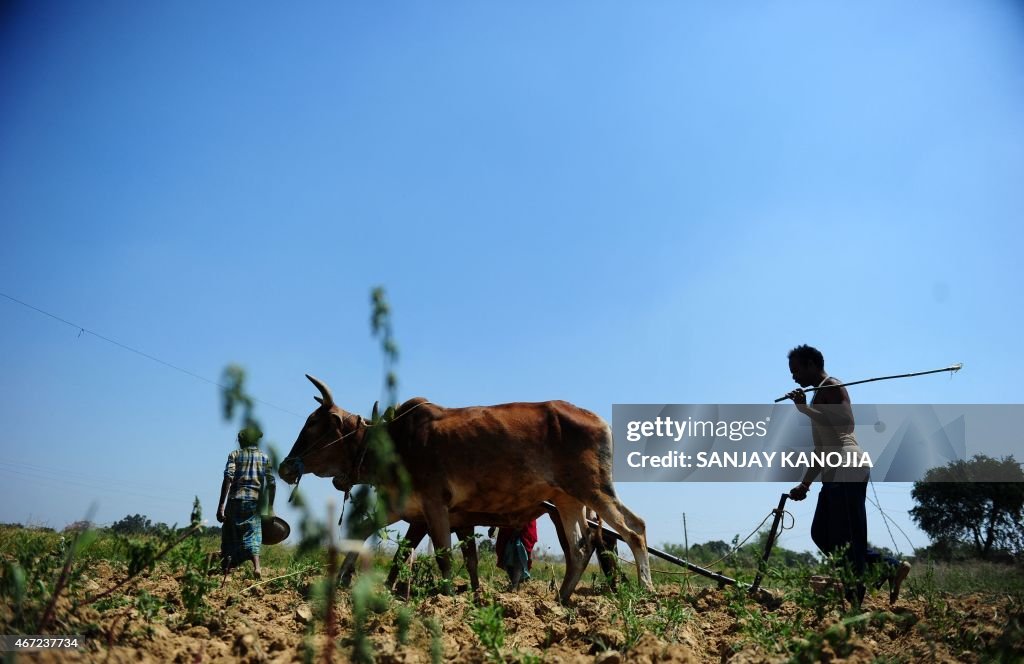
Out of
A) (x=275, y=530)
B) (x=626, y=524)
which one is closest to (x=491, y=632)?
(x=626, y=524)

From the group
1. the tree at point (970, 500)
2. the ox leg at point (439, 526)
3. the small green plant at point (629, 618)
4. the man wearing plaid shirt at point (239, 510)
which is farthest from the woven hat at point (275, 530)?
the tree at point (970, 500)

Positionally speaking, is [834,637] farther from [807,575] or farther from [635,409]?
[635,409]

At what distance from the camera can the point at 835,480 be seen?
21.5ft

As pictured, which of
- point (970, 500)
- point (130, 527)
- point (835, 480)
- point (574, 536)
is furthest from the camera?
point (970, 500)

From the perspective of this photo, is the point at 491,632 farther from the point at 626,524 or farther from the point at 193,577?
the point at 626,524

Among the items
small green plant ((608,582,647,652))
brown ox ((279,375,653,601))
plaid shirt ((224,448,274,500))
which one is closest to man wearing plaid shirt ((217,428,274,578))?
plaid shirt ((224,448,274,500))

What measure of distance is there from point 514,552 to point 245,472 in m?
3.32

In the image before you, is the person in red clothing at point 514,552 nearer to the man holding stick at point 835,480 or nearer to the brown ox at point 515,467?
the brown ox at point 515,467

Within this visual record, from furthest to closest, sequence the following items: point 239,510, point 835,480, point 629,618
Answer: point 239,510
point 835,480
point 629,618

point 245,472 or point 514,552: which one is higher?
point 245,472

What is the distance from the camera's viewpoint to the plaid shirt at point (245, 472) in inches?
330

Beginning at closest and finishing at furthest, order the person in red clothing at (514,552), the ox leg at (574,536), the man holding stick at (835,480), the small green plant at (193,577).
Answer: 1. the small green plant at (193,577)
2. the man holding stick at (835,480)
3. the ox leg at (574,536)
4. the person in red clothing at (514,552)

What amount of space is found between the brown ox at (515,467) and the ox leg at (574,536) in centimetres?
1

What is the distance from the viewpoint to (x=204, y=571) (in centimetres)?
490
